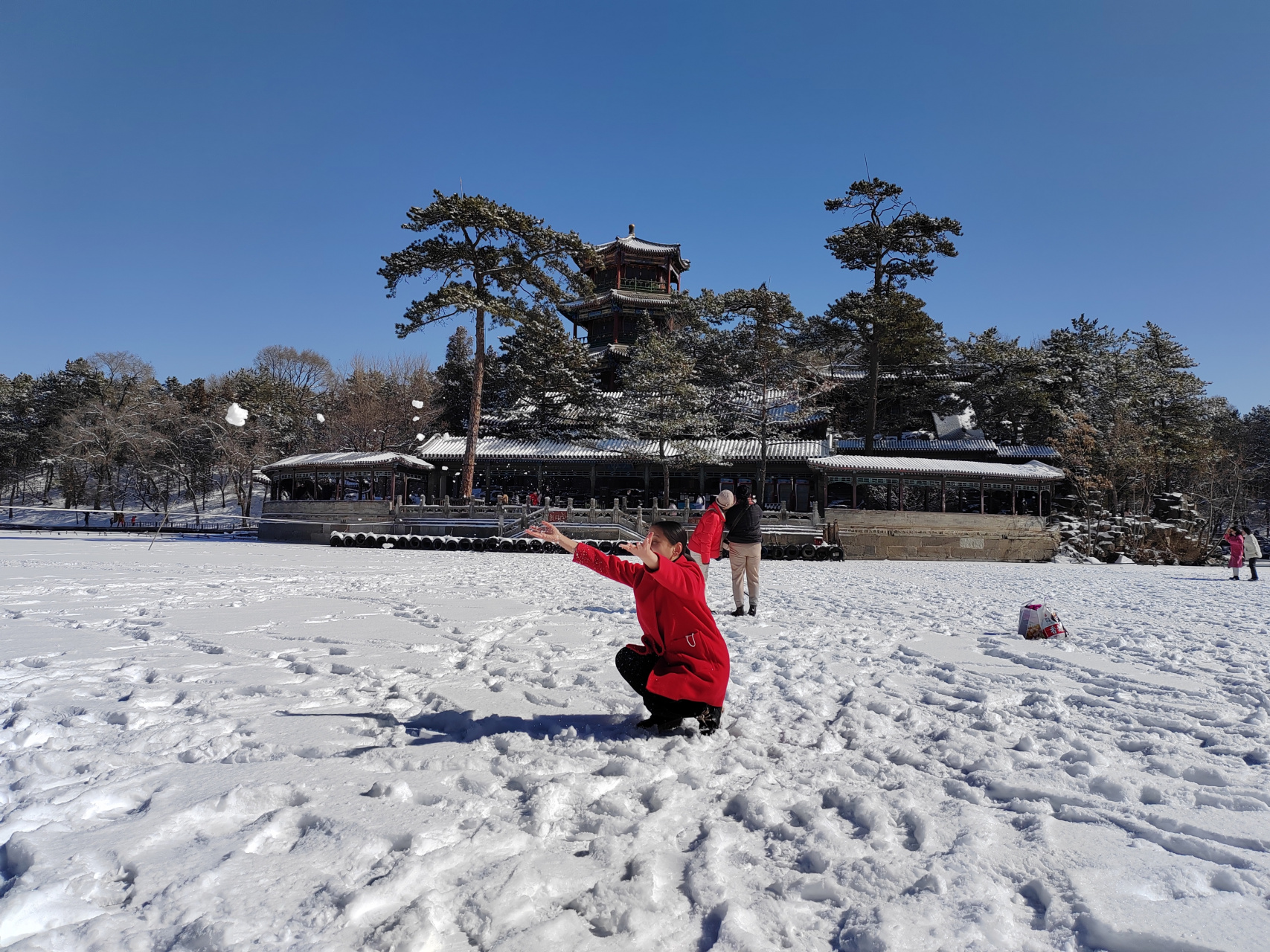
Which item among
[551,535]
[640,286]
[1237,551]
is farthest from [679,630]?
[640,286]

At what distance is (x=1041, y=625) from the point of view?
21.5 feet

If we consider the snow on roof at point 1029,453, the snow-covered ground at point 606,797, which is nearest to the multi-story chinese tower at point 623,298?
the snow on roof at point 1029,453

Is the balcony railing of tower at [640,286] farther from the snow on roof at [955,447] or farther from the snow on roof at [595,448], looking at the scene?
the snow on roof at [955,447]

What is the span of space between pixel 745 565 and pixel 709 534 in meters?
1.11

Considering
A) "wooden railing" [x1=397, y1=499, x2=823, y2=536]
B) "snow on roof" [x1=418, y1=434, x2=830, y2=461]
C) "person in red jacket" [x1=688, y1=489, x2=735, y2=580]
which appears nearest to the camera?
"person in red jacket" [x1=688, y1=489, x2=735, y2=580]

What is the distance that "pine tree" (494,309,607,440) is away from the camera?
3019 cm

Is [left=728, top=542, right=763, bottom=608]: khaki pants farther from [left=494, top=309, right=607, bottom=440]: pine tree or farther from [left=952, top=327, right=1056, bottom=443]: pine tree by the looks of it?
[left=952, top=327, right=1056, bottom=443]: pine tree

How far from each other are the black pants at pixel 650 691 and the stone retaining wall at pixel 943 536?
65.0 feet

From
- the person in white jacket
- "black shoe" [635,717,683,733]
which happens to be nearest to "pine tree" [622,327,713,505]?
the person in white jacket

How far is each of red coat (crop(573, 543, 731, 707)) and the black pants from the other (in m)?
0.07

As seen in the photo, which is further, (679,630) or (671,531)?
(671,531)

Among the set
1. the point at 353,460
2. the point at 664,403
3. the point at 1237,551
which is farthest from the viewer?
the point at 353,460

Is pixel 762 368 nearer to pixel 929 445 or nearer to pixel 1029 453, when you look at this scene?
pixel 929 445

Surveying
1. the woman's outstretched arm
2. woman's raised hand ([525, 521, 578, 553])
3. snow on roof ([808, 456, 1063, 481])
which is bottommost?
the woman's outstretched arm
